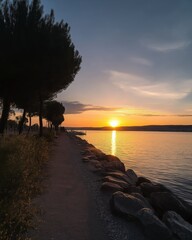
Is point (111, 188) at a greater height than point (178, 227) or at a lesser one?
greater

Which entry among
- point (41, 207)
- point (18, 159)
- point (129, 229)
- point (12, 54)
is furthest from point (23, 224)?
point (12, 54)

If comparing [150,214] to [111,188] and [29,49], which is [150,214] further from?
[29,49]

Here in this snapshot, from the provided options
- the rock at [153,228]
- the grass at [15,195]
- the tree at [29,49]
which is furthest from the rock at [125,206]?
the tree at [29,49]

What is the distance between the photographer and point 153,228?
24.2ft

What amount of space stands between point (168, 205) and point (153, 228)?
12.6ft

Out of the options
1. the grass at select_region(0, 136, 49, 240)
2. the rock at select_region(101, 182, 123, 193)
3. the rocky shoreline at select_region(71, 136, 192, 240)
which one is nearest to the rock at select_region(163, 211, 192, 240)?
the rocky shoreline at select_region(71, 136, 192, 240)

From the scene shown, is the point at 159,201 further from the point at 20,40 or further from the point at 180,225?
the point at 20,40

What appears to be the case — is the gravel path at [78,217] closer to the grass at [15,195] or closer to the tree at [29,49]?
the grass at [15,195]

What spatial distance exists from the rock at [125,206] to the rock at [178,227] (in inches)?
38.2

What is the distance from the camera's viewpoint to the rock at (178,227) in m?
7.49

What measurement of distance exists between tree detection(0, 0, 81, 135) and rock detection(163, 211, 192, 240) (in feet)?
49.6

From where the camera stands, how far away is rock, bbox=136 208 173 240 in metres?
7.20

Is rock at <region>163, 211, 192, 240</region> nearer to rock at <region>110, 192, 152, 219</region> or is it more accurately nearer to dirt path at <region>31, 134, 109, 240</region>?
rock at <region>110, 192, 152, 219</region>

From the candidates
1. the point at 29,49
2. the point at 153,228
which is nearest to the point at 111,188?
the point at 153,228
